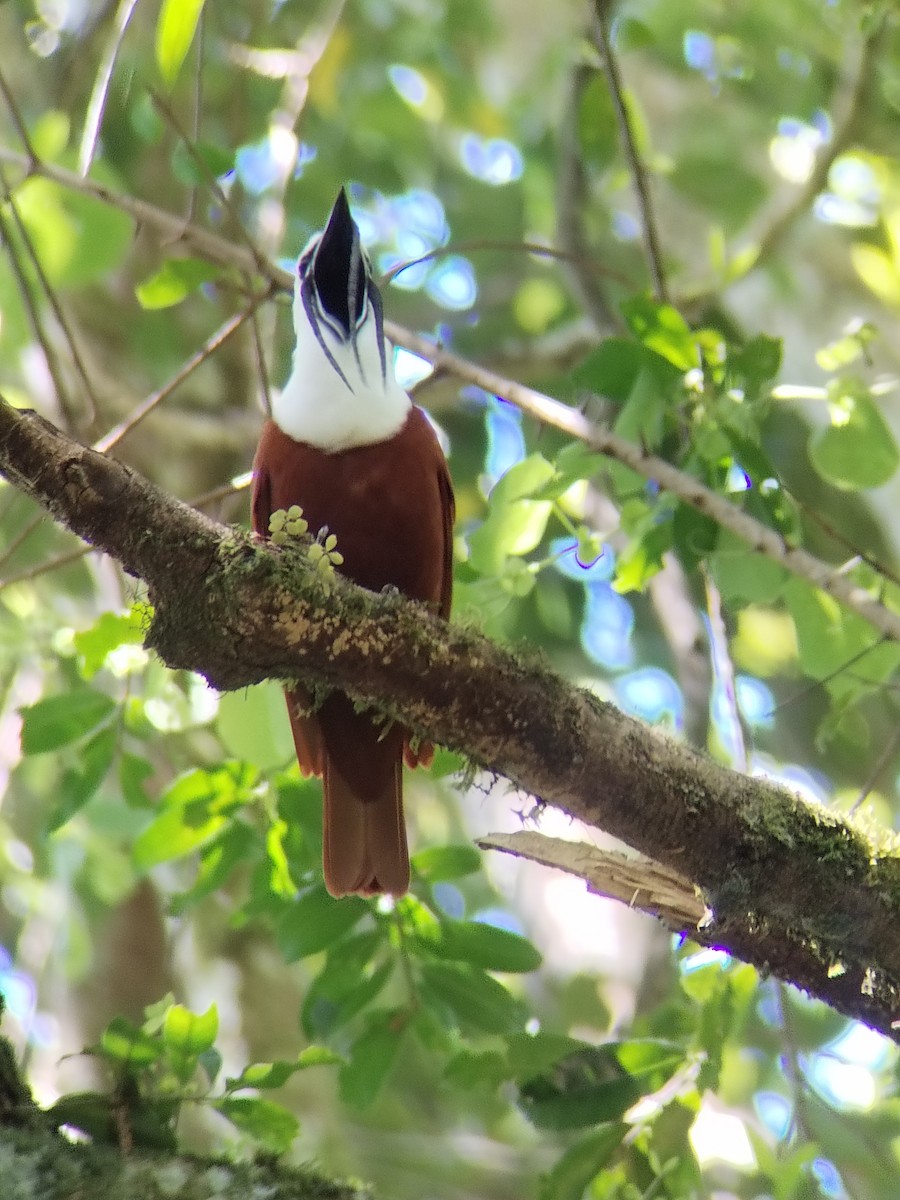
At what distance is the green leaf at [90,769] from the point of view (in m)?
2.70

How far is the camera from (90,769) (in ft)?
8.93

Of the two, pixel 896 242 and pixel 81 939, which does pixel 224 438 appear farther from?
pixel 896 242

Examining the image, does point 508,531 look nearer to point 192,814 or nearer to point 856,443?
point 856,443

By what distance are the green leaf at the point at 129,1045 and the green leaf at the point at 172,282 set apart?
1.58 metres

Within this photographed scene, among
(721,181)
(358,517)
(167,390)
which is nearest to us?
(358,517)

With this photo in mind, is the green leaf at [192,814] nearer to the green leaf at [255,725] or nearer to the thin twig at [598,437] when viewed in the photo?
the green leaf at [255,725]

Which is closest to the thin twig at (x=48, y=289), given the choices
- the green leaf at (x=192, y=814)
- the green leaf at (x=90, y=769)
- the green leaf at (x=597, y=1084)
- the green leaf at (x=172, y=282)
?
the green leaf at (x=172, y=282)

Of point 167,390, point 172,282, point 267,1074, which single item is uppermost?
point 172,282

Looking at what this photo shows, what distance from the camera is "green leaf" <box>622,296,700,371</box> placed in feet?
8.66

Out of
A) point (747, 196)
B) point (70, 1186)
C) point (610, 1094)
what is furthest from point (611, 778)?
point (747, 196)

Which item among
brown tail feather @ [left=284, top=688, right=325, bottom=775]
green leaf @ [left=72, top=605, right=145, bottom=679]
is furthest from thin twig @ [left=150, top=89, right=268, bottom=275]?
brown tail feather @ [left=284, top=688, right=325, bottom=775]

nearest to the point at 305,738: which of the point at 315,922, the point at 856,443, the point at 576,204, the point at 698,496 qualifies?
the point at 315,922

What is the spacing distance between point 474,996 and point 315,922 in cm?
37

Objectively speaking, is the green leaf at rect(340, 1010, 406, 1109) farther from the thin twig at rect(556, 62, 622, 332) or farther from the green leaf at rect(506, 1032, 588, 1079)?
the thin twig at rect(556, 62, 622, 332)
